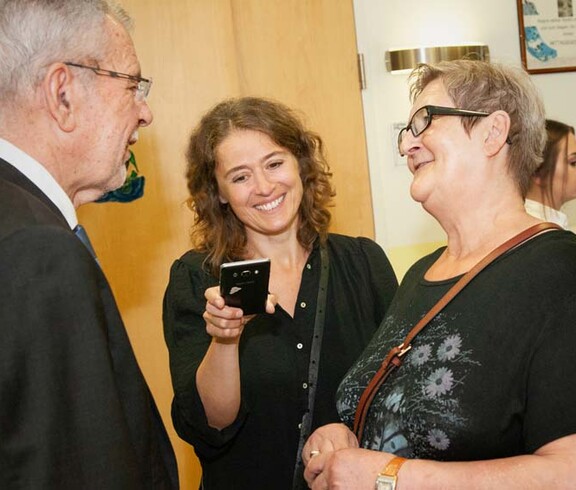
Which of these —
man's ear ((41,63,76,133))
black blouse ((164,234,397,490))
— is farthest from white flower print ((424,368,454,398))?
man's ear ((41,63,76,133))

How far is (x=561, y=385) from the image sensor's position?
1156 mm

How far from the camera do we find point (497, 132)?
1.47 metres

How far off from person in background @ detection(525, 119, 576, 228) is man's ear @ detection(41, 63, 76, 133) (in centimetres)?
216

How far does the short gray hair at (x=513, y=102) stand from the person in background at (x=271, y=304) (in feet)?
2.27

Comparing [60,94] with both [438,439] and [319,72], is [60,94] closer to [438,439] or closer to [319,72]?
[438,439]

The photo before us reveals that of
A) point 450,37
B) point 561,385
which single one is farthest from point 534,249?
point 450,37

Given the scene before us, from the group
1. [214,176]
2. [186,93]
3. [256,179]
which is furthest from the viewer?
[186,93]

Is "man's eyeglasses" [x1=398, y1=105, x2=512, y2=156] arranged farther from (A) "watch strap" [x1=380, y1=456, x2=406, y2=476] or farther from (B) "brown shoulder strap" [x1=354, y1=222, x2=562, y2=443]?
(A) "watch strap" [x1=380, y1=456, x2=406, y2=476]

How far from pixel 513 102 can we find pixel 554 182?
1604mm

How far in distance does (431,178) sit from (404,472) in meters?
0.61

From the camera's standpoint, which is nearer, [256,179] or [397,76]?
[256,179]

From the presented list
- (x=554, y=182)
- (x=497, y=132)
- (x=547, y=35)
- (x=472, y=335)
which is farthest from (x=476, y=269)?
(x=547, y=35)

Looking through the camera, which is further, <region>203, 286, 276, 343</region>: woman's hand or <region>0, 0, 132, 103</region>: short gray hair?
<region>203, 286, 276, 343</region>: woman's hand

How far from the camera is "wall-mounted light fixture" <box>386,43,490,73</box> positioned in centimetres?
329
